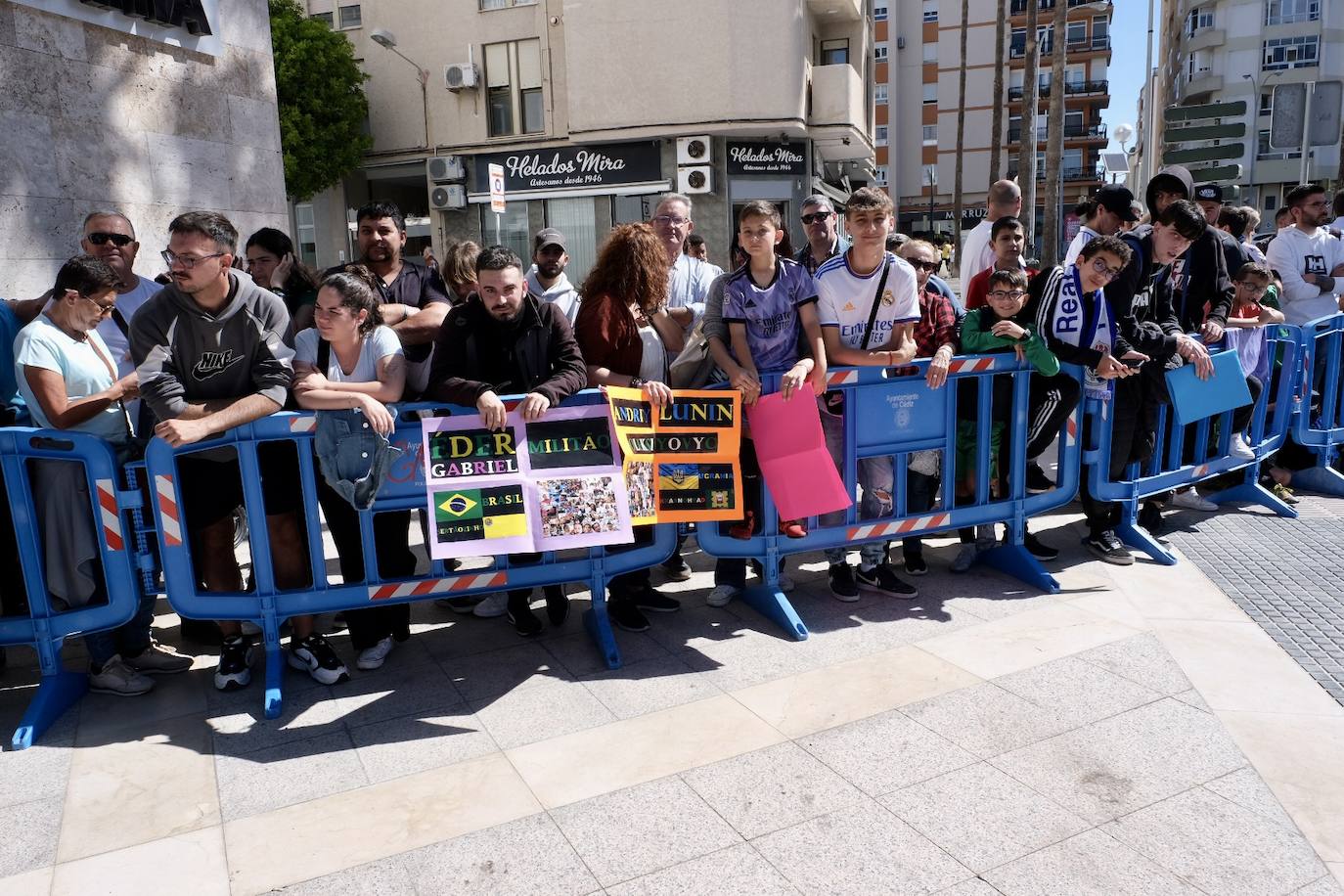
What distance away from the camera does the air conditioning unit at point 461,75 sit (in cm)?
2384

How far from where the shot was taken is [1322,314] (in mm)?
8148

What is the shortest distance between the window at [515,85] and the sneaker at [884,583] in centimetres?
2127

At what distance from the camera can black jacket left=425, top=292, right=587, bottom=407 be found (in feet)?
14.6

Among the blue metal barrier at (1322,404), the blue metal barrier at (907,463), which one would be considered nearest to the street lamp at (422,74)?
the blue metal barrier at (1322,404)

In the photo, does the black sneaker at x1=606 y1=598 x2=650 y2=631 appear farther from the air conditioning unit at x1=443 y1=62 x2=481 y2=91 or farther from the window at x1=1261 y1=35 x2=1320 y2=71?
the window at x1=1261 y1=35 x2=1320 y2=71

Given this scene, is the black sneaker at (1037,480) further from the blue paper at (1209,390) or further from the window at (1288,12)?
the window at (1288,12)

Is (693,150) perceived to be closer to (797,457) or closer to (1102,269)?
(1102,269)

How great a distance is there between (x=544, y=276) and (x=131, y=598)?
326 cm

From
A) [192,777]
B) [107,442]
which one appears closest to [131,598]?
[107,442]

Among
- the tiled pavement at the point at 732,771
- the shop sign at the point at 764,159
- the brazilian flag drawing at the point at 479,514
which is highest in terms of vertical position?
the shop sign at the point at 764,159

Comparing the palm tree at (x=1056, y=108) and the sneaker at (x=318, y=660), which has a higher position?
the palm tree at (x=1056, y=108)

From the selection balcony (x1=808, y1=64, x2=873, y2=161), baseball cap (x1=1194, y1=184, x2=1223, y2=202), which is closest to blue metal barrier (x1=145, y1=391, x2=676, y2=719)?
baseball cap (x1=1194, y1=184, x2=1223, y2=202)

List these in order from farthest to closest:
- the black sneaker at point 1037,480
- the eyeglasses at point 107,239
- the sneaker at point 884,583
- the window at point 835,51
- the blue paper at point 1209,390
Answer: the window at point 835,51 < the blue paper at point 1209,390 < the black sneaker at point 1037,480 < the sneaker at point 884,583 < the eyeglasses at point 107,239

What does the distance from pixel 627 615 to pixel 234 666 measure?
192 centimetres
